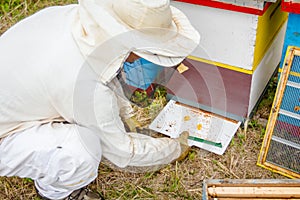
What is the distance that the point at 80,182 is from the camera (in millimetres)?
1571

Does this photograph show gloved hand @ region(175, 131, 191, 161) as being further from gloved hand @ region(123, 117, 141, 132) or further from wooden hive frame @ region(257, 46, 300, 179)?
wooden hive frame @ region(257, 46, 300, 179)

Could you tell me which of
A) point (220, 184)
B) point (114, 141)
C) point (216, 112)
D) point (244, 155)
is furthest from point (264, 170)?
point (114, 141)

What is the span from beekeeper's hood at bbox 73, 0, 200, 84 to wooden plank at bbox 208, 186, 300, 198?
0.47 metres

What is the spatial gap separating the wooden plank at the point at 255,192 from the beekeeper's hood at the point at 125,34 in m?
0.47

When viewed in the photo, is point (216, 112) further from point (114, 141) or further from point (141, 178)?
point (114, 141)

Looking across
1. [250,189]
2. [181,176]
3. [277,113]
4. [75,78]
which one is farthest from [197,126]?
[75,78]

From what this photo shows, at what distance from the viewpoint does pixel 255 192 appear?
1371mm

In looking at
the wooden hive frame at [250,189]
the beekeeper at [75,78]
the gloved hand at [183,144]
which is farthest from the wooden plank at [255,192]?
the gloved hand at [183,144]

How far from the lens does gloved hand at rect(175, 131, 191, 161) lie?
1.92 m

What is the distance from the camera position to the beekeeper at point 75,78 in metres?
1.22

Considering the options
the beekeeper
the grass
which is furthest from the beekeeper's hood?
the grass

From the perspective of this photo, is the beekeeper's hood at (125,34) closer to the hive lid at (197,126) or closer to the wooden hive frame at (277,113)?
the wooden hive frame at (277,113)

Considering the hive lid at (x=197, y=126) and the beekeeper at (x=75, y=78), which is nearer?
the beekeeper at (x=75, y=78)

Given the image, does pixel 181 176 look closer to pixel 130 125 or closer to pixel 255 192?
pixel 130 125
